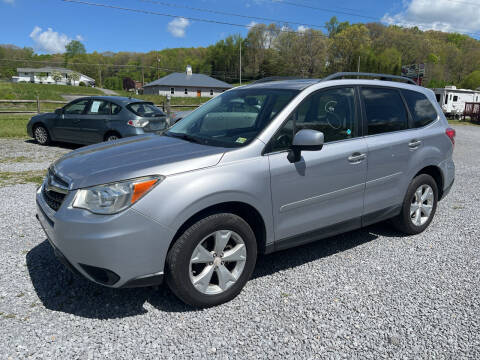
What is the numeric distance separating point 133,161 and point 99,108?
27.1 feet

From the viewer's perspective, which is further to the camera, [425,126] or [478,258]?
[425,126]

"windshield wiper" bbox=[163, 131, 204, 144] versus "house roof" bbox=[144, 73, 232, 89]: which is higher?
"house roof" bbox=[144, 73, 232, 89]

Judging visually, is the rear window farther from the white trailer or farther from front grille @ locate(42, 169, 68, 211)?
the white trailer

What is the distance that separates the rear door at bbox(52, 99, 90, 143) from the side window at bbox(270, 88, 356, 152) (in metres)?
8.76

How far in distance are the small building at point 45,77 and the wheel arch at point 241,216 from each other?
122035 millimetres

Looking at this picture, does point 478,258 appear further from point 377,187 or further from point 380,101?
point 380,101

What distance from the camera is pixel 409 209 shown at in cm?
451

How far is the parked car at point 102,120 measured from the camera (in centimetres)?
1001

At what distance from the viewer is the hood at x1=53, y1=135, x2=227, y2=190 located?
9.01 ft

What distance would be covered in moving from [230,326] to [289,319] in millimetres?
461

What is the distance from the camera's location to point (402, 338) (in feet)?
8.98

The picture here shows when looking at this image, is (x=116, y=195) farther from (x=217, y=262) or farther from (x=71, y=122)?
(x=71, y=122)

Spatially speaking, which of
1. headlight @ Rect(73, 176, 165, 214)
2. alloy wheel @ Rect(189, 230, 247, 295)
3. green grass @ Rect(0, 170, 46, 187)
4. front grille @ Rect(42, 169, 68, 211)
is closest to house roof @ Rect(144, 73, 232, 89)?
green grass @ Rect(0, 170, 46, 187)

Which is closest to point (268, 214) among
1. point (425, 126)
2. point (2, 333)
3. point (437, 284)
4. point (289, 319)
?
point (289, 319)
